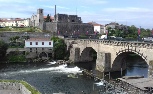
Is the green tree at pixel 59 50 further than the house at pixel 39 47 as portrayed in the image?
Yes

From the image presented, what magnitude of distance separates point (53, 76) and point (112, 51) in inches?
591

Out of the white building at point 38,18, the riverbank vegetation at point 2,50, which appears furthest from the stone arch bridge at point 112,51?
the white building at point 38,18

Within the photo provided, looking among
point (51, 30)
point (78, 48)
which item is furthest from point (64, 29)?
point (78, 48)

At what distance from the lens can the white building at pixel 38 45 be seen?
258 feet

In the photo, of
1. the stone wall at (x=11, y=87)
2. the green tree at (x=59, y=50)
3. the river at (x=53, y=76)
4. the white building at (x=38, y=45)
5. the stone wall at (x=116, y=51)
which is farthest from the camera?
the green tree at (x=59, y=50)

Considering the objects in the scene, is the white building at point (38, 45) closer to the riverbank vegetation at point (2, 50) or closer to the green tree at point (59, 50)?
the green tree at point (59, 50)

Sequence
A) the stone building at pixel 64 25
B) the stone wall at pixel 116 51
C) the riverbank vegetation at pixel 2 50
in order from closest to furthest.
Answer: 1. the stone wall at pixel 116 51
2. the riverbank vegetation at pixel 2 50
3. the stone building at pixel 64 25

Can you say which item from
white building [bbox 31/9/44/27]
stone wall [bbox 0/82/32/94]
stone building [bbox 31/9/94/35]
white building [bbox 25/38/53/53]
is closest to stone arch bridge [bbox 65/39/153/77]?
white building [bbox 25/38/53/53]

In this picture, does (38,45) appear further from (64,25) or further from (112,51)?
(64,25)

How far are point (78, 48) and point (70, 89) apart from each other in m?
32.9

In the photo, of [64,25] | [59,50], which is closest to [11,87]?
[59,50]

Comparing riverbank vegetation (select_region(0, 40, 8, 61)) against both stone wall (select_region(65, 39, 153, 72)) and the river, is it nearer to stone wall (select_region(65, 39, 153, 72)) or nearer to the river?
the river

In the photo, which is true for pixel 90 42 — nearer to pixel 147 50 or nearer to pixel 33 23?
pixel 147 50

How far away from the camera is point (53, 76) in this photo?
56.0 m
